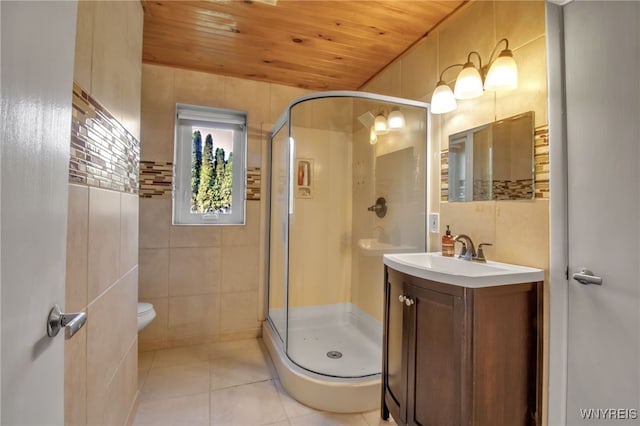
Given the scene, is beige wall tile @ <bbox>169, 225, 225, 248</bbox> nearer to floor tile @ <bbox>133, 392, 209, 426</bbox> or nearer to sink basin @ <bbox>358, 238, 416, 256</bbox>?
floor tile @ <bbox>133, 392, 209, 426</bbox>

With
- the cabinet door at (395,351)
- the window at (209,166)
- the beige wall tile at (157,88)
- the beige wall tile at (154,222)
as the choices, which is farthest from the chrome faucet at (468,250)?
the beige wall tile at (157,88)

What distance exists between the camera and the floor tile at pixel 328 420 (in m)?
1.53

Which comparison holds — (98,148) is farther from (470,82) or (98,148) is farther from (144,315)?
(470,82)

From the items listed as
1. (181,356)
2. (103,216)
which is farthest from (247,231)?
(103,216)

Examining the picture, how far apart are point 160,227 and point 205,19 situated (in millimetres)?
1585

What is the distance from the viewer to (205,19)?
5.90ft

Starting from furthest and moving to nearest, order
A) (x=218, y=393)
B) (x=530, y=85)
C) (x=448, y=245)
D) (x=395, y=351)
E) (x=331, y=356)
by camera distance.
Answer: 1. (x=331, y=356)
2. (x=218, y=393)
3. (x=448, y=245)
4. (x=395, y=351)
5. (x=530, y=85)

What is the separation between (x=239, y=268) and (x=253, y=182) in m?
0.80

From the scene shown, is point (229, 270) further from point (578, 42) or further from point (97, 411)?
A: point (578, 42)

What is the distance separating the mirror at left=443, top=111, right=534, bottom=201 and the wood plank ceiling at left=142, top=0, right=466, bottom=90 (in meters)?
0.81

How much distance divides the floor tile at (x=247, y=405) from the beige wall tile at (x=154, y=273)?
101 cm

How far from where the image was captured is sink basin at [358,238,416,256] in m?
2.09

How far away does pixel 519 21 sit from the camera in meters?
1.32

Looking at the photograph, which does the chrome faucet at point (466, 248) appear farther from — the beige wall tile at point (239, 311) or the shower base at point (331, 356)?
the beige wall tile at point (239, 311)
